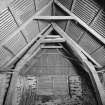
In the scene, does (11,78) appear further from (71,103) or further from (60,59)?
(71,103)

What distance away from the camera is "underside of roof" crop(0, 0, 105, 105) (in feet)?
12.9

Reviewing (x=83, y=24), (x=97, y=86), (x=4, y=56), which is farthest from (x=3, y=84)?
(x=83, y=24)

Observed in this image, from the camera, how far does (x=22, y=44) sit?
5.70m

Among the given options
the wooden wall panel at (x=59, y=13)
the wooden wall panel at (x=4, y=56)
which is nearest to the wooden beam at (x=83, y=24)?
the wooden wall panel at (x=59, y=13)

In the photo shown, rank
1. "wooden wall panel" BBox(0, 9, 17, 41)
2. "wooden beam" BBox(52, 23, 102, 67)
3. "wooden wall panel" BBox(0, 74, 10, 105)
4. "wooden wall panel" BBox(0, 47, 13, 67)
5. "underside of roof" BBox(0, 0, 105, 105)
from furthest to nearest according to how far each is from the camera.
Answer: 1. "wooden beam" BBox(52, 23, 102, 67)
2. "wooden wall panel" BBox(0, 74, 10, 105)
3. "wooden wall panel" BBox(0, 47, 13, 67)
4. "underside of roof" BBox(0, 0, 105, 105)
5. "wooden wall panel" BBox(0, 9, 17, 41)

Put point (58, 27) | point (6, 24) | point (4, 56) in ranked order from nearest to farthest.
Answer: point (6, 24)
point (4, 56)
point (58, 27)

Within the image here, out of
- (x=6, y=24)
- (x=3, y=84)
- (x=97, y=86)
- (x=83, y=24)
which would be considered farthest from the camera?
(x=3, y=84)

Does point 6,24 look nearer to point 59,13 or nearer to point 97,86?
point 59,13

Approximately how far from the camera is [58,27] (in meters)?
6.34

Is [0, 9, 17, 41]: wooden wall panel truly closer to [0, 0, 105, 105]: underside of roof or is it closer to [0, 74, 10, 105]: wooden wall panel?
[0, 0, 105, 105]: underside of roof

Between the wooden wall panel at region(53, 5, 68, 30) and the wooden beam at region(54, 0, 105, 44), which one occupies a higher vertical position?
the wooden wall panel at region(53, 5, 68, 30)

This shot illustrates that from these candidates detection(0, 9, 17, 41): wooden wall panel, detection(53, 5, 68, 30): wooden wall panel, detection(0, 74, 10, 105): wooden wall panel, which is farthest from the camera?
detection(0, 74, 10, 105): wooden wall panel

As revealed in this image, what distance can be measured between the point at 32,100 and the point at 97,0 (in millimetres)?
7000

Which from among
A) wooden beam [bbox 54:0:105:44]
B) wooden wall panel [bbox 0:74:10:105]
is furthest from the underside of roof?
wooden wall panel [bbox 0:74:10:105]
